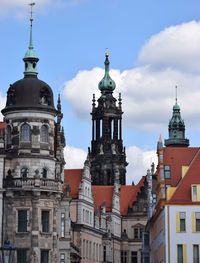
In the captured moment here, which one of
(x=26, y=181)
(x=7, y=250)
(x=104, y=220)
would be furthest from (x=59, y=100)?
(x=7, y=250)

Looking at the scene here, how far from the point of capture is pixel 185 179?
69.4 m

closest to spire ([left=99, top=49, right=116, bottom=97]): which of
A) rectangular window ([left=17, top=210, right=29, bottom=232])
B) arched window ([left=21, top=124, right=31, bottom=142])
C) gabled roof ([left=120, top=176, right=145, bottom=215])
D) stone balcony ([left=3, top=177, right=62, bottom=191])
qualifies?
gabled roof ([left=120, top=176, right=145, bottom=215])

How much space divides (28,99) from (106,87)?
236 ft

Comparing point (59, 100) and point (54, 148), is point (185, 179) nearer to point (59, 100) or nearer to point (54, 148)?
point (54, 148)

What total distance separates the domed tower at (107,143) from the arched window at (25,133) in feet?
214

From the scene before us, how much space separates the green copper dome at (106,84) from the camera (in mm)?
150000

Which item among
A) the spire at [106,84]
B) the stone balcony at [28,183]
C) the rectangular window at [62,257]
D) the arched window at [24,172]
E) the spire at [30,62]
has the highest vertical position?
the spire at [106,84]

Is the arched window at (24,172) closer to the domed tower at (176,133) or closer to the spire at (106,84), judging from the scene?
the domed tower at (176,133)

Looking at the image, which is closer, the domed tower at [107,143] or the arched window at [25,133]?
the arched window at [25,133]

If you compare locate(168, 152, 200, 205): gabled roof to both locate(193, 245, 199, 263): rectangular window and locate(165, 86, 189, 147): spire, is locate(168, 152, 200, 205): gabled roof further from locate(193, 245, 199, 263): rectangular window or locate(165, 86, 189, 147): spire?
locate(165, 86, 189, 147): spire

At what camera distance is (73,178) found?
365 feet

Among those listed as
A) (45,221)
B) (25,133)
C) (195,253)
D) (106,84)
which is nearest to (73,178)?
(25,133)

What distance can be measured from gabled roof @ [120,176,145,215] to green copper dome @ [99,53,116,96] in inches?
717

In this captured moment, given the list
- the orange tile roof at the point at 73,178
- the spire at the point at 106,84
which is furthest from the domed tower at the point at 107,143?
the orange tile roof at the point at 73,178
